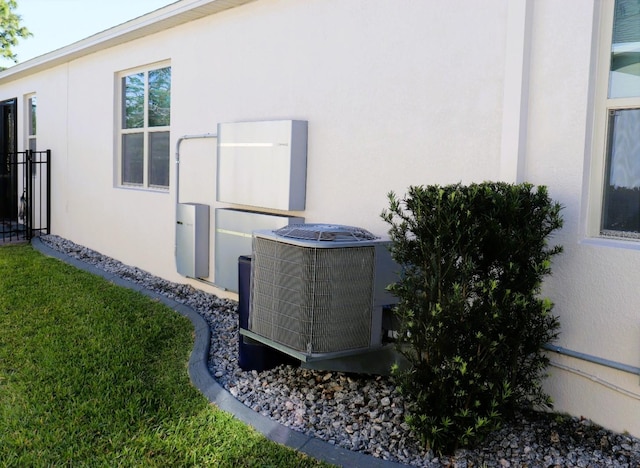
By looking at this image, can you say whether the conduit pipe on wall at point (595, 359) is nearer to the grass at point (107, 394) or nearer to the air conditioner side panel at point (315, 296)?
the air conditioner side panel at point (315, 296)

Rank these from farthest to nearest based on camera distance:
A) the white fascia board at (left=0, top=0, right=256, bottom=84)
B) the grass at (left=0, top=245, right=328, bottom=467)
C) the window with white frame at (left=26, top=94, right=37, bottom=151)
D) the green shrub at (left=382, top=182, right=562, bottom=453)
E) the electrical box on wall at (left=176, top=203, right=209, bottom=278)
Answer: the window with white frame at (left=26, top=94, right=37, bottom=151) < the electrical box on wall at (left=176, top=203, right=209, bottom=278) < the white fascia board at (left=0, top=0, right=256, bottom=84) < the grass at (left=0, top=245, right=328, bottom=467) < the green shrub at (left=382, top=182, right=562, bottom=453)

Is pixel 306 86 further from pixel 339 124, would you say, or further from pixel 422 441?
pixel 422 441

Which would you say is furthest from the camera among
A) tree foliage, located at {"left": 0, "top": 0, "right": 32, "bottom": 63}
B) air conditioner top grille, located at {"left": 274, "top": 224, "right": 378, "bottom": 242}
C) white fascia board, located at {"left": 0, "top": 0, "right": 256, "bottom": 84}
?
tree foliage, located at {"left": 0, "top": 0, "right": 32, "bottom": 63}

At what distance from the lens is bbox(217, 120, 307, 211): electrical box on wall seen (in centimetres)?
564

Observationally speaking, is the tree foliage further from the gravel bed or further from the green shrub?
the green shrub

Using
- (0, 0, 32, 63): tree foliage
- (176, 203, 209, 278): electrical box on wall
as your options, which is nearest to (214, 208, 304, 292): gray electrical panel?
(176, 203, 209, 278): electrical box on wall

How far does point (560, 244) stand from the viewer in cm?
377

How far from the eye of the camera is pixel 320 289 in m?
3.97

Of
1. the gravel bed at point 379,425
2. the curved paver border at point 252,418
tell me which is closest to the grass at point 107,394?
the curved paver border at point 252,418

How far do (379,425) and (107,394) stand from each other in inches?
69.0

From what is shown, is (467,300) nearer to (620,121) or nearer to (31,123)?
(620,121)

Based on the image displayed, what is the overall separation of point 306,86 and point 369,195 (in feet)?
4.20

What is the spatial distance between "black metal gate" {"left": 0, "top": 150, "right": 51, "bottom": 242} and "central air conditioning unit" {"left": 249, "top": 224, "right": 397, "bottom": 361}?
8124 mm

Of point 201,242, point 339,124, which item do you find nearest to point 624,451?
point 339,124
